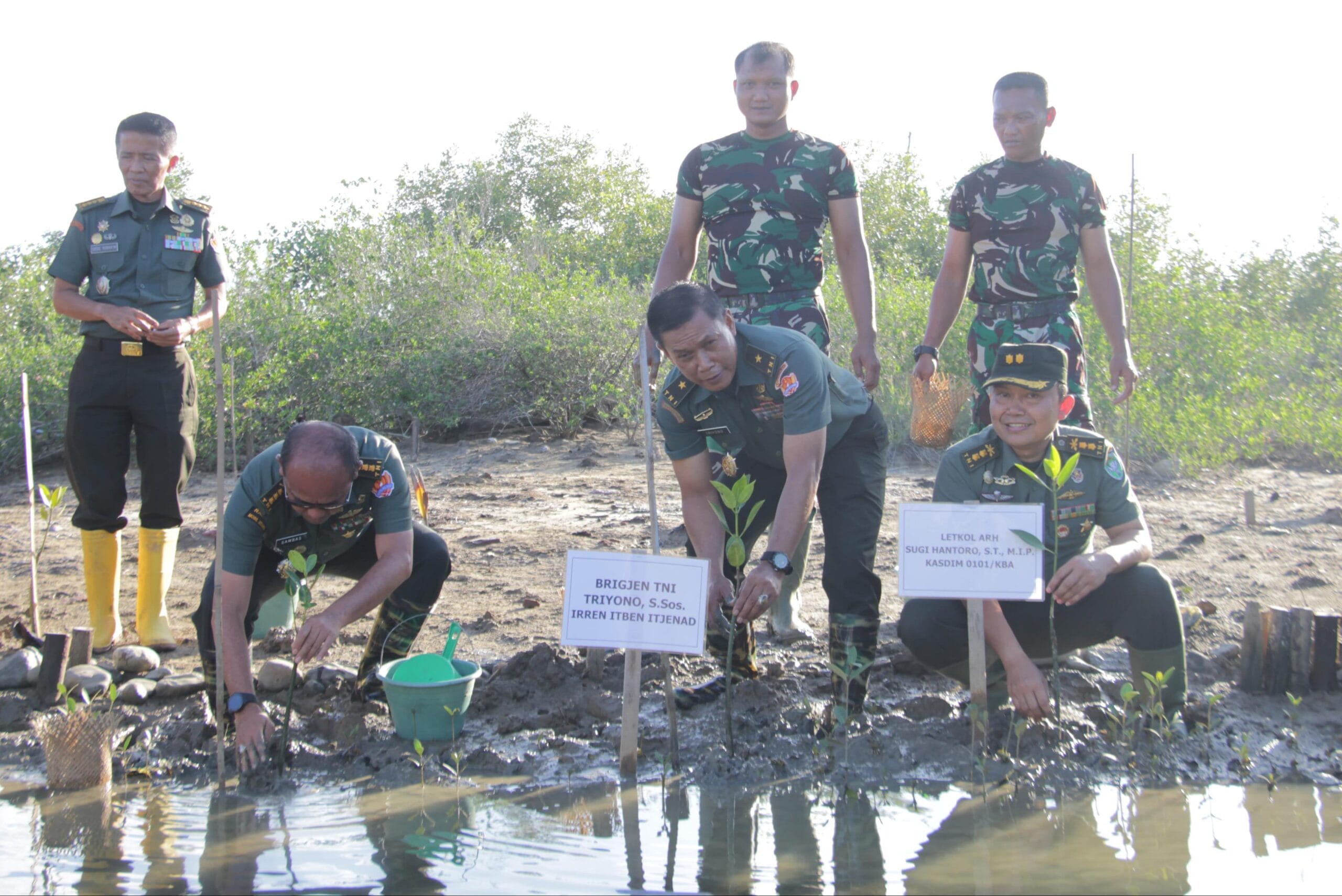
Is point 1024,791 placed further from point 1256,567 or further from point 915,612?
point 1256,567

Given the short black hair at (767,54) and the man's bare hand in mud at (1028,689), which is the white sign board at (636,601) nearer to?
the man's bare hand in mud at (1028,689)

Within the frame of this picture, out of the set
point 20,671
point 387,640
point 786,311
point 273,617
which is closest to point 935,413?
point 786,311

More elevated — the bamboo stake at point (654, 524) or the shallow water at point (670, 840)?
the bamboo stake at point (654, 524)

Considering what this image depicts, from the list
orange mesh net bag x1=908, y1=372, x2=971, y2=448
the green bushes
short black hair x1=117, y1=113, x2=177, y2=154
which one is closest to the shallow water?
short black hair x1=117, y1=113, x2=177, y2=154

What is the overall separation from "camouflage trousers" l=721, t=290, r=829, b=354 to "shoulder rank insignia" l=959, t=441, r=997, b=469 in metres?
0.84

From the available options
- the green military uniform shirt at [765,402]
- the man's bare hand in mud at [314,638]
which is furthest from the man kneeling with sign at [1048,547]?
the man's bare hand in mud at [314,638]

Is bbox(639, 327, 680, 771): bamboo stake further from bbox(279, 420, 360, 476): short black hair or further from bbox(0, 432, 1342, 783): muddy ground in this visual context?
bbox(279, 420, 360, 476): short black hair

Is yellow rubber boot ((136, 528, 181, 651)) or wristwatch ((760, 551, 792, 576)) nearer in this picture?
wristwatch ((760, 551, 792, 576))

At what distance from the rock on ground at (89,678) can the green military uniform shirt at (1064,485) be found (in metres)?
3.03

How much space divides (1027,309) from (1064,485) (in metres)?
1.06

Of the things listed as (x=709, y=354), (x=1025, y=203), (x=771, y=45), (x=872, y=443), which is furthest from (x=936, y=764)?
(x=771, y=45)

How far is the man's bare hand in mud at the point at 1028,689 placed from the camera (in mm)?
3494

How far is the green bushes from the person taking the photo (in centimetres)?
927

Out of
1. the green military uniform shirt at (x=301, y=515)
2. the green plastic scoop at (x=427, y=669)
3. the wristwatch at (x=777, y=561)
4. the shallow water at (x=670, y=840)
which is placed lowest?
the shallow water at (x=670, y=840)
